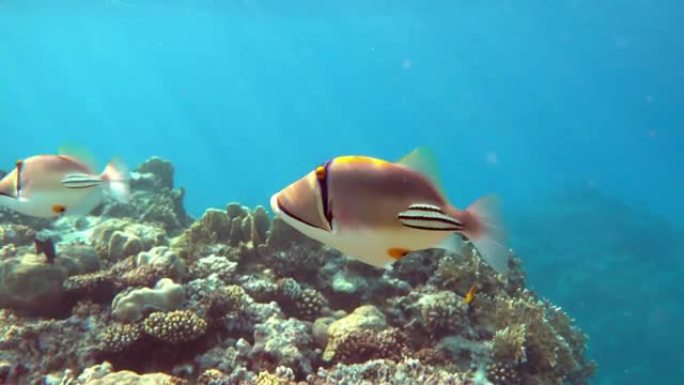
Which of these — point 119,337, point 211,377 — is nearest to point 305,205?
point 211,377

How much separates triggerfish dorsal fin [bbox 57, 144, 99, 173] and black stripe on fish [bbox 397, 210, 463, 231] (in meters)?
3.48

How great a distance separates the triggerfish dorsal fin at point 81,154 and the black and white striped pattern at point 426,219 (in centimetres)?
348

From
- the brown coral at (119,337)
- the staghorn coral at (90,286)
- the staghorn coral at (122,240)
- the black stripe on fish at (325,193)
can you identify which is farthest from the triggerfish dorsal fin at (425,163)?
the staghorn coral at (122,240)

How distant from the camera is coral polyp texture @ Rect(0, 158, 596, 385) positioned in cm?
508

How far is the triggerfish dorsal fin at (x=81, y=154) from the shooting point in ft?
15.3

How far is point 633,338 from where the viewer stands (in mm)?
25266

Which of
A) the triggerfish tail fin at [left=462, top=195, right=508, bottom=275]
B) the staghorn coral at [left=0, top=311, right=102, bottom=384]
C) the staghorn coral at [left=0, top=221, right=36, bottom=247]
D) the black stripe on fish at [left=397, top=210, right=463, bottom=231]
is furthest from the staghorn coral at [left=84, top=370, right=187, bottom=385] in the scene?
the staghorn coral at [left=0, top=221, right=36, bottom=247]

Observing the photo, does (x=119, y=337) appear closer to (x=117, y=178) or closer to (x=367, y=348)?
(x=117, y=178)

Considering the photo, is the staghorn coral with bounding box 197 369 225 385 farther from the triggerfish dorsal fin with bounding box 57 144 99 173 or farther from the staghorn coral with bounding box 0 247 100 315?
the staghorn coral with bounding box 0 247 100 315

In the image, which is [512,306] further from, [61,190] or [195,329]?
[61,190]

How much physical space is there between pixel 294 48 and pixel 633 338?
97959 millimetres

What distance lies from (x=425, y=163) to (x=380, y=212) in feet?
1.31

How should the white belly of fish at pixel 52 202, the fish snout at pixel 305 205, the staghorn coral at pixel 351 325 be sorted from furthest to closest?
1. the staghorn coral at pixel 351 325
2. the white belly of fish at pixel 52 202
3. the fish snout at pixel 305 205

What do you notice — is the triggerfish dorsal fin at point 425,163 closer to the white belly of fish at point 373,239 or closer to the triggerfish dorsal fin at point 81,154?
the white belly of fish at point 373,239
